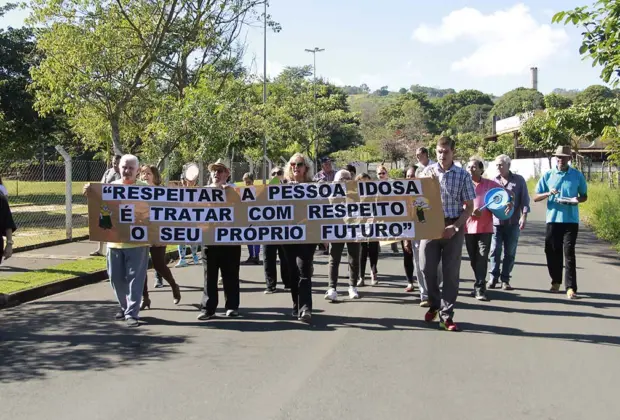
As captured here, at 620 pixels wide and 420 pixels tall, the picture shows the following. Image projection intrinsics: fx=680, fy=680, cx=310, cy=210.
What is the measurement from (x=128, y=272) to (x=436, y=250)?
135 inches

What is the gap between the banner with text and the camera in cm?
791

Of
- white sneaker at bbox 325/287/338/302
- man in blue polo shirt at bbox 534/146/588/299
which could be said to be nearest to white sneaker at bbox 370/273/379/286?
white sneaker at bbox 325/287/338/302

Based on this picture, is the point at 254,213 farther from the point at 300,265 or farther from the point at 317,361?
the point at 317,361

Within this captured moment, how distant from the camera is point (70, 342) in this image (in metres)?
6.81

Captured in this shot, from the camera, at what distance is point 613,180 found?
28.7 metres

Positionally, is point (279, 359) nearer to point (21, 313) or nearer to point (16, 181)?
point (21, 313)

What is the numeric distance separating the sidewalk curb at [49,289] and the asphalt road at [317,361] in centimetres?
25

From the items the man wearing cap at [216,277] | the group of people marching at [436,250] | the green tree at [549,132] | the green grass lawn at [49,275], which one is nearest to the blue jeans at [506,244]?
the group of people marching at [436,250]

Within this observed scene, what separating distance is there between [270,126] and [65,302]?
81.2 ft

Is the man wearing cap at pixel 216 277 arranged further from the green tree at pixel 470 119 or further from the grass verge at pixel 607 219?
the green tree at pixel 470 119

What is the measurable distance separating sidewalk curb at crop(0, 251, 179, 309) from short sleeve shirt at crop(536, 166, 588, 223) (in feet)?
23.0

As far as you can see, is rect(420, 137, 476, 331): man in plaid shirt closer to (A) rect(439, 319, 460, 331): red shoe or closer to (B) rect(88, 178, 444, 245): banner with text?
(A) rect(439, 319, 460, 331): red shoe

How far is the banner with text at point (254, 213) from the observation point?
26.0ft

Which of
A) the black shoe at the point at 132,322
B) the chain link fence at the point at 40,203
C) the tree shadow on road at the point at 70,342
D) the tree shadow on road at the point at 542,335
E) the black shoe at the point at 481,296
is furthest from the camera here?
the chain link fence at the point at 40,203
